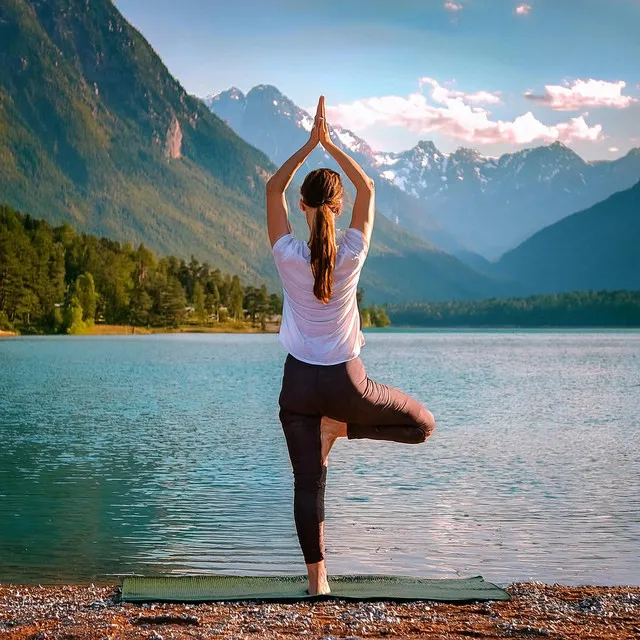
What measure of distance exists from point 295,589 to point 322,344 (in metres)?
2.39

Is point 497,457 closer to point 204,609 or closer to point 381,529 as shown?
point 381,529

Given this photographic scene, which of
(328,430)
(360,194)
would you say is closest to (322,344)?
(328,430)

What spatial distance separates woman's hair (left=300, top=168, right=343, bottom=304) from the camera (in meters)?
8.23

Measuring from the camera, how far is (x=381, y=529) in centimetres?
1509

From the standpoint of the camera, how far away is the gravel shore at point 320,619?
25.2 feet

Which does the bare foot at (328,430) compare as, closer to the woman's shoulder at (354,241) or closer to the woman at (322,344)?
the woman at (322,344)

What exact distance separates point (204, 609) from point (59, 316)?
15610cm

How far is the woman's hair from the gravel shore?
7.90 feet

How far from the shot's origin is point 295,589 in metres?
9.36

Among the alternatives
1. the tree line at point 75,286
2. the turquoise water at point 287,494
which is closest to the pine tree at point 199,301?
the tree line at point 75,286

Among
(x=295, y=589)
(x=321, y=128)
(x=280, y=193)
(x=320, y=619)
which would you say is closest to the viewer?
(x=320, y=619)

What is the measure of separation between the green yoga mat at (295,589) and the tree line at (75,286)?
14931cm

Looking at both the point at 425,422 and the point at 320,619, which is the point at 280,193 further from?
the point at 320,619

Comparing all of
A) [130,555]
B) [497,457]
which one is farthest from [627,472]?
[130,555]
